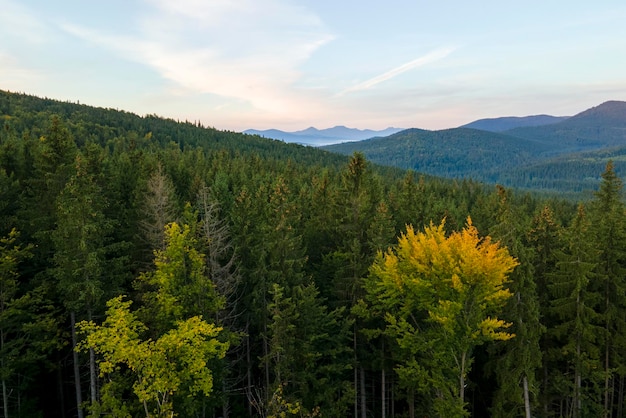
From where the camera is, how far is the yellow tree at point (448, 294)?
1981cm

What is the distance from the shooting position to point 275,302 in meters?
21.6

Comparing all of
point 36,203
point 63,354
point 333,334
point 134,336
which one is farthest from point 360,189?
point 63,354

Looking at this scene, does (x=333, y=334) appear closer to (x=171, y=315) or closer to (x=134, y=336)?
(x=171, y=315)

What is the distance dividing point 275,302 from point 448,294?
888 cm

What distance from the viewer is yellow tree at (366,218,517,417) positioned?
1981 cm

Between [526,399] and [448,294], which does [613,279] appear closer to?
[526,399]

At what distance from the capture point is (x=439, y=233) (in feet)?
71.6

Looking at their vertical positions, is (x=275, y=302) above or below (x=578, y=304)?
above

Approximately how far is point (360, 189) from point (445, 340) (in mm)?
11088

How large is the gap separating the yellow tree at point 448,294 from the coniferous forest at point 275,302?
109 mm

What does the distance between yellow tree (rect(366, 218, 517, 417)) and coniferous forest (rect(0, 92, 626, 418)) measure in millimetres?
109

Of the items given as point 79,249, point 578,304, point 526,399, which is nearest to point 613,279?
point 578,304

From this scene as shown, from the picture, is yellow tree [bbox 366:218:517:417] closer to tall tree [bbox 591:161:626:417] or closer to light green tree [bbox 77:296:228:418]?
light green tree [bbox 77:296:228:418]

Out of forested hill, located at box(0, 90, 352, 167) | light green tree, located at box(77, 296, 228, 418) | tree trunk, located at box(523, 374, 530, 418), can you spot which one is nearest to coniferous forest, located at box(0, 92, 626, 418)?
light green tree, located at box(77, 296, 228, 418)
